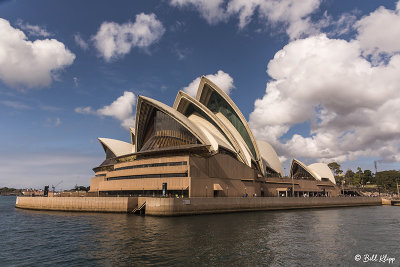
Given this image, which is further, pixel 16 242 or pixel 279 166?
pixel 279 166

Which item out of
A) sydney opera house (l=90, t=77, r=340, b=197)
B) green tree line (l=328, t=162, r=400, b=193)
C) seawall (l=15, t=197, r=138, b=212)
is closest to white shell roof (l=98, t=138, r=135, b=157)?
sydney opera house (l=90, t=77, r=340, b=197)

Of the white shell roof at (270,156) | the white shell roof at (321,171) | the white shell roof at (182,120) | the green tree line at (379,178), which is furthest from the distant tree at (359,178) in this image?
the white shell roof at (182,120)

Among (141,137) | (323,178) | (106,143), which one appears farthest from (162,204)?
(323,178)

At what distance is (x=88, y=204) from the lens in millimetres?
47781

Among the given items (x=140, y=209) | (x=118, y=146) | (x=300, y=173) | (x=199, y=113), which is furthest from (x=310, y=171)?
(x=140, y=209)

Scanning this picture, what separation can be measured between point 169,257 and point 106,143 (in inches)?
2556

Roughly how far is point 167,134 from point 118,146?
1002 inches

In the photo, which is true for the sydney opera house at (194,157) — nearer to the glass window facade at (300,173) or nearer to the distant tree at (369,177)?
the glass window facade at (300,173)

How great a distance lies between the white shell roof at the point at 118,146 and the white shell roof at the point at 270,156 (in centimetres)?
3767

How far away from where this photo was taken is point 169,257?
56.7ft

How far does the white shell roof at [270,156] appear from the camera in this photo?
258 ft

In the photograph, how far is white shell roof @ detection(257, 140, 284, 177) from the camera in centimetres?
7871

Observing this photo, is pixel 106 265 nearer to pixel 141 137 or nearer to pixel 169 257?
pixel 169 257

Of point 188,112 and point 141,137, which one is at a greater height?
point 188,112
